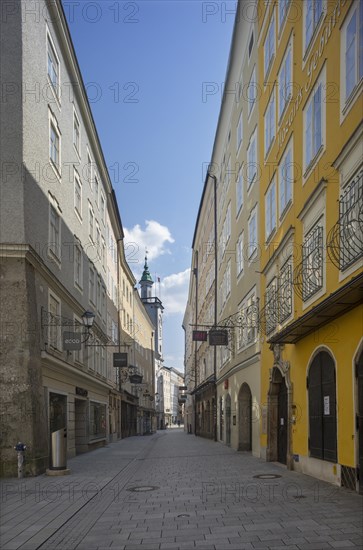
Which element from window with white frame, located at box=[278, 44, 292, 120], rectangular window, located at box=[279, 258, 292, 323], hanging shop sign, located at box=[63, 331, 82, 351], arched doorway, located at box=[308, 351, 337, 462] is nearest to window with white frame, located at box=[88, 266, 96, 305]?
hanging shop sign, located at box=[63, 331, 82, 351]

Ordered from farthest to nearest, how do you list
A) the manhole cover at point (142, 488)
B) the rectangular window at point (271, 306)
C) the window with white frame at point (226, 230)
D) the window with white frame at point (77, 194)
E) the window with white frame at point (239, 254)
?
→ the window with white frame at point (226, 230), the window with white frame at point (239, 254), the window with white frame at point (77, 194), the rectangular window at point (271, 306), the manhole cover at point (142, 488)

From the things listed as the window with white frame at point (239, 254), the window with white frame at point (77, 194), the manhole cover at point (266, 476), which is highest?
the window with white frame at point (77, 194)

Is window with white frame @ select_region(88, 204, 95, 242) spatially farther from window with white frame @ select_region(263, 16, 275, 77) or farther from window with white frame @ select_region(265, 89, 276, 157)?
window with white frame @ select_region(263, 16, 275, 77)

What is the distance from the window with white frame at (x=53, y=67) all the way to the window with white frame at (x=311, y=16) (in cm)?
930

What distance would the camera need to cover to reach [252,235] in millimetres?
23297

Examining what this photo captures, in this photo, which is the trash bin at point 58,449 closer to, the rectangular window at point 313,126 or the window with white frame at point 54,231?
the window with white frame at point 54,231

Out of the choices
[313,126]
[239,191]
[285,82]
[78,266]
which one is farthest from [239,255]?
[313,126]

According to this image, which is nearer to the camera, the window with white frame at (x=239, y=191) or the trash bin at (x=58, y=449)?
the trash bin at (x=58, y=449)

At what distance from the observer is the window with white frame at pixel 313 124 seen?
534 inches

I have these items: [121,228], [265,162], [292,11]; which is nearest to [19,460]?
[265,162]

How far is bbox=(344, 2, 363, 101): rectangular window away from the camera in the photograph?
1070 centimetres

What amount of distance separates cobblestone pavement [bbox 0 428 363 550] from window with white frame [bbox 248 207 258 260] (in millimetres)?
9652

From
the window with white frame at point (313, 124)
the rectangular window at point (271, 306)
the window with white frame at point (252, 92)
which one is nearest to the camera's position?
the window with white frame at point (313, 124)

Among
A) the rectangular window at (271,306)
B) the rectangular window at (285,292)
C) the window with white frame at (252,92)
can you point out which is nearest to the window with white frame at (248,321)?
the rectangular window at (271,306)
